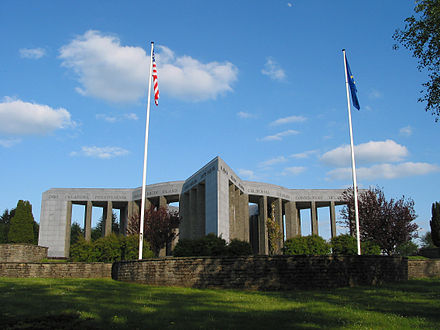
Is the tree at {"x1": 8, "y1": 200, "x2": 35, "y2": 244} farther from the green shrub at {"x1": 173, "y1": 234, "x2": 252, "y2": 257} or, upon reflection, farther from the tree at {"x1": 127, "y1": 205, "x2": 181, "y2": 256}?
the green shrub at {"x1": 173, "y1": 234, "x2": 252, "y2": 257}

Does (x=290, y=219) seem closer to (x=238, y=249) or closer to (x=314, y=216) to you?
(x=314, y=216)

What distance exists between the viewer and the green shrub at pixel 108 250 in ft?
97.3

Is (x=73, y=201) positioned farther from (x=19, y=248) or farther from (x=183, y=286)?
(x=183, y=286)

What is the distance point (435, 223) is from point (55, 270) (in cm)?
4084

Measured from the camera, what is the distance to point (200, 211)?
141 ft

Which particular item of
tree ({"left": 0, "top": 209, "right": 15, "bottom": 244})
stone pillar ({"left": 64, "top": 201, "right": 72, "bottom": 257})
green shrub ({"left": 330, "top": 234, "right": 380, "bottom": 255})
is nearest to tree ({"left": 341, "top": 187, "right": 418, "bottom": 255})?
green shrub ({"left": 330, "top": 234, "right": 380, "bottom": 255})

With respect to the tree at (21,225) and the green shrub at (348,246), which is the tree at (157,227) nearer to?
the tree at (21,225)

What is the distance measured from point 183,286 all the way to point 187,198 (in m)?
31.1

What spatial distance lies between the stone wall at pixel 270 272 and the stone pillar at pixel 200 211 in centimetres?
2457

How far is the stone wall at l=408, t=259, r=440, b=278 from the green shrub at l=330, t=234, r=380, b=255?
510 cm

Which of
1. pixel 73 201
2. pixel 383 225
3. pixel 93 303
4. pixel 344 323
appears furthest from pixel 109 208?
pixel 344 323

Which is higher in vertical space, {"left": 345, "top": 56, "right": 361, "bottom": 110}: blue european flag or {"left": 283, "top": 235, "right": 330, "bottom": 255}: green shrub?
{"left": 345, "top": 56, "right": 361, "bottom": 110}: blue european flag

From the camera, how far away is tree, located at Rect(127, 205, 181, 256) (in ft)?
151

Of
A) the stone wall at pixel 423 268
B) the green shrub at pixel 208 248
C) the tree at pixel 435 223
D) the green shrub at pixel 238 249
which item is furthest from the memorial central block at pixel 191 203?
the stone wall at pixel 423 268
